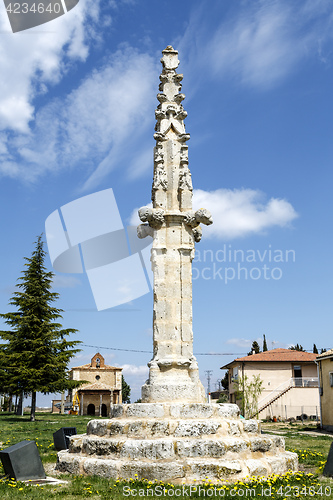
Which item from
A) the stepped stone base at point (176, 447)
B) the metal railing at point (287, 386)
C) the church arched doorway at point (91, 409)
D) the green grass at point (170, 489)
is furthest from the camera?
the church arched doorway at point (91, 409)

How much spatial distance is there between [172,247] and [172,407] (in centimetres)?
323

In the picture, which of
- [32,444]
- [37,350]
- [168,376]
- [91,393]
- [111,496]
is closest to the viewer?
[111,496]

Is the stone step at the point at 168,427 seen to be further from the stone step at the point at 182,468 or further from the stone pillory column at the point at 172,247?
the stone pillory column at the point at 172,247

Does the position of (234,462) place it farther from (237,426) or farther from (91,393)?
(91,393)

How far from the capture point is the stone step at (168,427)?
772 centimetres

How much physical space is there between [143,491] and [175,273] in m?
4.37

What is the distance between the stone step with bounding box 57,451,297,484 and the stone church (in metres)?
38.1

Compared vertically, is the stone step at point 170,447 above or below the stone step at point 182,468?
above

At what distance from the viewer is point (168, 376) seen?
30.2 feet

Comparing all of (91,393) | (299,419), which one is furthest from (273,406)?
(91,393)

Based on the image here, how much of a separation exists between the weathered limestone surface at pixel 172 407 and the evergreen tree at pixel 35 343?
21415 millimetres

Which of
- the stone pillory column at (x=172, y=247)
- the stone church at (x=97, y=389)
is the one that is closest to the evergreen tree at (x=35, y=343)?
the stone church at (x=97, y=389)

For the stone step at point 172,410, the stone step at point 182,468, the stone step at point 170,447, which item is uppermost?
the stone step at point 172,410

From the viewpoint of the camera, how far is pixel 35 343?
99.4 feet
